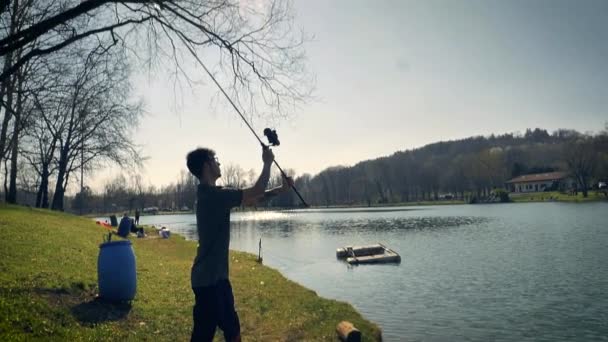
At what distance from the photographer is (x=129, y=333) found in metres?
8.22

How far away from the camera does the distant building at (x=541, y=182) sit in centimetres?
12544

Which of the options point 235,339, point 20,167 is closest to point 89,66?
point 235,339

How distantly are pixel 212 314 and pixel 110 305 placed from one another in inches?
248

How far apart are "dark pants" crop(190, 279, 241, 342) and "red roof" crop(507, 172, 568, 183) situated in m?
139

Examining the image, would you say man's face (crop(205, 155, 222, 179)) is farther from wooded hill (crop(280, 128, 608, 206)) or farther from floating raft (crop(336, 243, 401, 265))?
wooded hill (crop(280, 128, 608, 206))

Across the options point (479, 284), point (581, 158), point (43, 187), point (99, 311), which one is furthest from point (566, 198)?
point (99, 311)

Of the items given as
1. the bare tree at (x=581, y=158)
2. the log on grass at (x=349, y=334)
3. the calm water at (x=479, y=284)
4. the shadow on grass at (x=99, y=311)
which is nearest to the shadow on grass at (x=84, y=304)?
the shadow on grass at (x=99, y=311)

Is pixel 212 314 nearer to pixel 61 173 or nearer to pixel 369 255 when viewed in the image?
pixel 369 255

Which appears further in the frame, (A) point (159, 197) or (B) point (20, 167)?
(A) point (159, 197)

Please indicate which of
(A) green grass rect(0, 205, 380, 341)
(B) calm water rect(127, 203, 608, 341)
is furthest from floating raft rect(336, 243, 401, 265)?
(A) green grass rect(0, 205, 380, 341)

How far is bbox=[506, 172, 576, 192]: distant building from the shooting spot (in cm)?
12544

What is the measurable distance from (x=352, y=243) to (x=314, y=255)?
25.2 ft

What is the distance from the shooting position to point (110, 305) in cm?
959

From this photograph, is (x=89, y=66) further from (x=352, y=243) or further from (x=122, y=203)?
(x=122, y=203)
